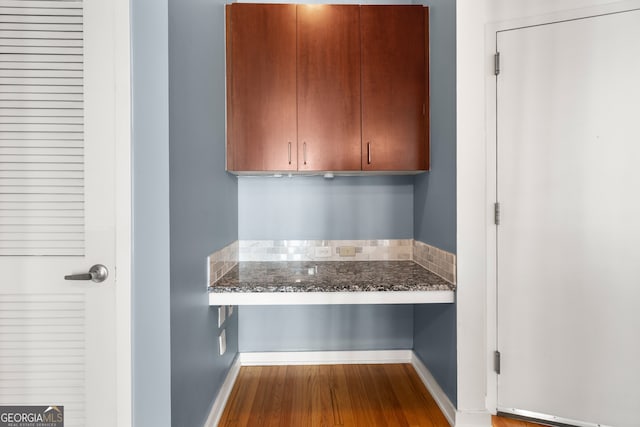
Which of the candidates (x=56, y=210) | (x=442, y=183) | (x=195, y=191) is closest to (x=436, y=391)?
(x=442, y=183)

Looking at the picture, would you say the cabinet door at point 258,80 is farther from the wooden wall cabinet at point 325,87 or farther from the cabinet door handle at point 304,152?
the cabinet door handle at point 304,152

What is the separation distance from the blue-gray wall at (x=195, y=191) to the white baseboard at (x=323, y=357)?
1.42 ft

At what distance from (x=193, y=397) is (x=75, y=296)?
0.64 metres

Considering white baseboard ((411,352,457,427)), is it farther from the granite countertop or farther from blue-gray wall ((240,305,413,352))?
the granite countertop

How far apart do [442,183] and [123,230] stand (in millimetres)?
1592

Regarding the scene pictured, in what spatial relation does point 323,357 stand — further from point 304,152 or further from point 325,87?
point 325,87

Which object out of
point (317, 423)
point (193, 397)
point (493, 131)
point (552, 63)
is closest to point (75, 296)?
point (193, 397)

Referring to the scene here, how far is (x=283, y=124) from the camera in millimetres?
2008

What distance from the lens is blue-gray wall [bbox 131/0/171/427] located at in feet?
3.96

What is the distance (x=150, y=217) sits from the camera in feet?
3.99

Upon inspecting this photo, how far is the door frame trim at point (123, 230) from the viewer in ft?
3.92

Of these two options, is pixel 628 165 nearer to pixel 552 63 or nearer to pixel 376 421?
pixel 552 63

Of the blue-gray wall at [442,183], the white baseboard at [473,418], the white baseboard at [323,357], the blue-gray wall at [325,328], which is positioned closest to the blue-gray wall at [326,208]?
the blue-gray wall at [442,183]

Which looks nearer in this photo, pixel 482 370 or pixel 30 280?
pixel 30 280
